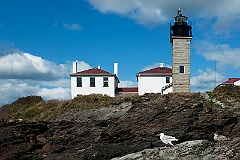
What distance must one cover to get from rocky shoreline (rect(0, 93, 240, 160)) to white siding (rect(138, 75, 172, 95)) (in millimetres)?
21111

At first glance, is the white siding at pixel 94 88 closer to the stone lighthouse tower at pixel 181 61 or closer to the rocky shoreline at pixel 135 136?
the stone lighthouse tower at pixel 181 61

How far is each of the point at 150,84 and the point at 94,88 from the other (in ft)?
23.3

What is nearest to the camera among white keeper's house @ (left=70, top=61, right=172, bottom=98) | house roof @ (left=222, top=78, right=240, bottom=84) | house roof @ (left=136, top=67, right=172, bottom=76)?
white keeper's house @ (left=70, top=61, right=172, bottom=98)

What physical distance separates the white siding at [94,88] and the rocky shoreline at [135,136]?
21431 mm

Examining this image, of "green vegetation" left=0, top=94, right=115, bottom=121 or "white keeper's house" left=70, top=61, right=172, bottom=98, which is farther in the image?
"white keeper's house" left=70, top=61, right=172, bottom=98

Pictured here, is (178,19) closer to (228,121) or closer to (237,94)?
(237,94)

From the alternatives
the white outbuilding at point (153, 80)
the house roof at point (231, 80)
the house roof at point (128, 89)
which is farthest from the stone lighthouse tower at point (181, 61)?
the house roof at point (231, 80)

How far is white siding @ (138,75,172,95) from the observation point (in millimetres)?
40375

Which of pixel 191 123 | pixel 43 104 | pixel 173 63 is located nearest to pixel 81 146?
pixel 191 123

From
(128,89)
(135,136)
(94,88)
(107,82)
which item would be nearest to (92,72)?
(94,88)

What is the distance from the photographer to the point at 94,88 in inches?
1590

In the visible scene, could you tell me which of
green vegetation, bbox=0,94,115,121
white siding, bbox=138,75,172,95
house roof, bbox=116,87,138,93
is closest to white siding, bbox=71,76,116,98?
house roof, bbox=116,87,138,93

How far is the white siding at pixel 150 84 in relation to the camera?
132 ft

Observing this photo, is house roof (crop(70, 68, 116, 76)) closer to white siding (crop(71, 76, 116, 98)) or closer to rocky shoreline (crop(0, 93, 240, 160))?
white siding (crop(71, 76, 116, 98))
